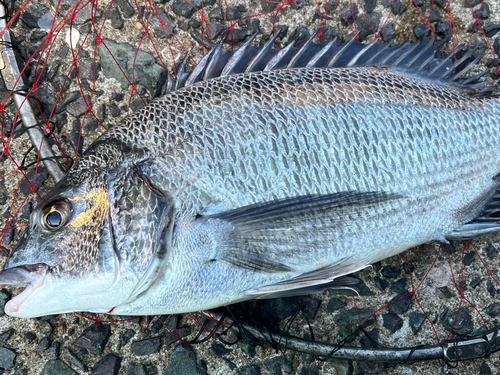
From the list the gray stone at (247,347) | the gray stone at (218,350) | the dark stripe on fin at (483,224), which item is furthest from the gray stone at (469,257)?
the gray stone at (218,350)

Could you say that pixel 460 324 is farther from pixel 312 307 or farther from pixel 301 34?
pixel 301 34

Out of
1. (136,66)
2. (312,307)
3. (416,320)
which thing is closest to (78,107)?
(136,66)

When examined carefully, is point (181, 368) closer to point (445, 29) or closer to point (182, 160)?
point (182, 160)

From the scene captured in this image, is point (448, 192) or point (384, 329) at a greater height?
point (448, 192)

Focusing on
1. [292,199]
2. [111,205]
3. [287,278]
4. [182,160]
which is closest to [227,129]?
[182,160]

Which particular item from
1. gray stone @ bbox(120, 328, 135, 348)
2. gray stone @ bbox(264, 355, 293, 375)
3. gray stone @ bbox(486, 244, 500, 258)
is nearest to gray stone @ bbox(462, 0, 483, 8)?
gray stone @ bbox(486, 244, 500, 258)

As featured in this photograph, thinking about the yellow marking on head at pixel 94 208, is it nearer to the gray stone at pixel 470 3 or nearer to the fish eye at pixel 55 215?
the fish eye at pixel 55 215

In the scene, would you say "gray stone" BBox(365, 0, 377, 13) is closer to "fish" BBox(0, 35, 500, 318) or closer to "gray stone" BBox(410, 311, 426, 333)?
"fish" BBox(0, 35, 500, 318)
